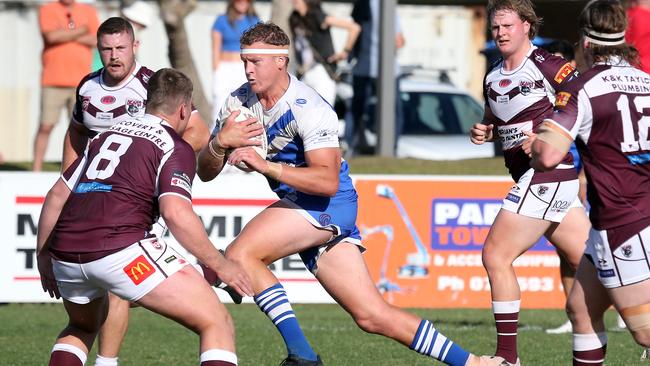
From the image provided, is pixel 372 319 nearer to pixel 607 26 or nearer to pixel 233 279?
pixel 233 279

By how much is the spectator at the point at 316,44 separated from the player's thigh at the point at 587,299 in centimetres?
857

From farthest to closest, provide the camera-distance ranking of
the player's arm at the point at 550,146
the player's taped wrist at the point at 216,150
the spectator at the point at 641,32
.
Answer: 1. the spectator at the point at 641,32
2. the player's taped wrist at the point at 216,150
3. the player's arm at the point at 550,146

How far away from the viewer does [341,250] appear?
759cm

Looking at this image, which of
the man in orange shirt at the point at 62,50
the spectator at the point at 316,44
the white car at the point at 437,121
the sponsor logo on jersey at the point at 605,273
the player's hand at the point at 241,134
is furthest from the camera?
the white car at the point at 437,121

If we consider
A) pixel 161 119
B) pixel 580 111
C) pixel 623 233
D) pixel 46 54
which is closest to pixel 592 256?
pixel 623 233

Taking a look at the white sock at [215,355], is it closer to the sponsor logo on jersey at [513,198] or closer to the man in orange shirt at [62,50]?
the sponsor logo on jersey at [513,198]

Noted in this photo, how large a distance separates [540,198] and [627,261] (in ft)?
5.44

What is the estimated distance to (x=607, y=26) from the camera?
21.2 feet

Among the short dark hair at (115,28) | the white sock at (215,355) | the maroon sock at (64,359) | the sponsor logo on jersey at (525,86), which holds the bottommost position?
the maroon sock at (64,359)

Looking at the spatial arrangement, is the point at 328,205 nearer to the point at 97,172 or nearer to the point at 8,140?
the point at 97,172

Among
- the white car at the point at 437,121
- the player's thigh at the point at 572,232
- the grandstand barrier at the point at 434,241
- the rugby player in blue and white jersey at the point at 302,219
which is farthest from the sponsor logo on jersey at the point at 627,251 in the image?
the white car at the point at 437,121

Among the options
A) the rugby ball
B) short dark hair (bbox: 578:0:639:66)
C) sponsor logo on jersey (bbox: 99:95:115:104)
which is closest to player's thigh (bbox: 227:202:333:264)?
the rugby ball

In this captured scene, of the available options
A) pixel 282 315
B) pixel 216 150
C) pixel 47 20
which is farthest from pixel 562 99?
pixel 47 20

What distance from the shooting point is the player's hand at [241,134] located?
7.00 m
